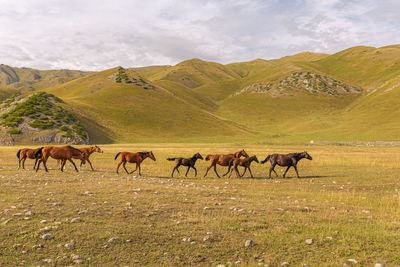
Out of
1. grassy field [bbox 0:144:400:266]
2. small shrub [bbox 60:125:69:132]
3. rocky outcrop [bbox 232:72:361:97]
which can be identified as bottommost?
grassy field [bbox 0:144:400:266]

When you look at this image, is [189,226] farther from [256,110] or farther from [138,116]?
[256,110]

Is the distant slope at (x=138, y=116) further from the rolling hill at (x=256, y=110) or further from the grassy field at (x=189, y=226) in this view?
the grassy field at (x=189, y=226)

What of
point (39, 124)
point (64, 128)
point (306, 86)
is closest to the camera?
point (39, 124)

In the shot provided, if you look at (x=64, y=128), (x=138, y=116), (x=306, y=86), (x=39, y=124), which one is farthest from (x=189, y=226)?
(x=306, y=86)

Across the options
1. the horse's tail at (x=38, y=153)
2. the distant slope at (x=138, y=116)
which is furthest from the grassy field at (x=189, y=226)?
the distant slope at (x=138, y=116)

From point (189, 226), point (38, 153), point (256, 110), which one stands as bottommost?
point (189, 226)

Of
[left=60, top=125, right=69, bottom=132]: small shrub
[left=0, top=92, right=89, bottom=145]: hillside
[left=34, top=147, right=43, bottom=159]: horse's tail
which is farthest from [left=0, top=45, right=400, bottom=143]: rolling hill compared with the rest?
[left=34, top=147, right=43, bottom=159]: horse's tail

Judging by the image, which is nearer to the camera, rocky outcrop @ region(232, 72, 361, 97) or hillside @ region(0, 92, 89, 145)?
hillside @ region(0, 92, 89, 145)

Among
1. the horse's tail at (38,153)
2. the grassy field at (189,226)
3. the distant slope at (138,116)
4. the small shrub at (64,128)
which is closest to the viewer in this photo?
the grassy field at (189,226)

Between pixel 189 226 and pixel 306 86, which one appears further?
pixel 306 86

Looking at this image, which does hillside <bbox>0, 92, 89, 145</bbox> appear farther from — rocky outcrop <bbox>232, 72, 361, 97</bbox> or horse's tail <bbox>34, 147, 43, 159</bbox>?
rocky outcrop <bbox>232, 72, 361, 97</bbox>

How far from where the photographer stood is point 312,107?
148875 mm

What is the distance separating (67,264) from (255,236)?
220 inches

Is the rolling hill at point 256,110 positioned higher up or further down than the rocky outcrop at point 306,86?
further down
